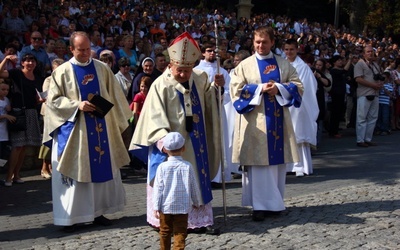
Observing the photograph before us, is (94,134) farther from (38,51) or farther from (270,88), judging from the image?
(38,51)

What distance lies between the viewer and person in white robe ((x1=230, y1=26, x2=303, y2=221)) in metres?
7.32

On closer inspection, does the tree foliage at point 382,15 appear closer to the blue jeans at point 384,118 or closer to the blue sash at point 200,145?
the blue jeans at point 384,118

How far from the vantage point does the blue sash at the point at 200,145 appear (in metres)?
6.73

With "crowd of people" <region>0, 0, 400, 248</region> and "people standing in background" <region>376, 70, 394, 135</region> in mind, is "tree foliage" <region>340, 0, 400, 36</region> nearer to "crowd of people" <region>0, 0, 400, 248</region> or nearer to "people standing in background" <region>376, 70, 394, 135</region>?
"people standing in background" <region>376, 70, 394, 135</region>

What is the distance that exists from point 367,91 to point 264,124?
651 cm

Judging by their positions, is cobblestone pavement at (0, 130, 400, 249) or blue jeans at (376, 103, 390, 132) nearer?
cobblestone pavement at (0, 130, 400, 249)

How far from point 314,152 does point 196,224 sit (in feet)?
21.7

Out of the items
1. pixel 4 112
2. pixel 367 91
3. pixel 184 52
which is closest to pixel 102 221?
pixel 184 52

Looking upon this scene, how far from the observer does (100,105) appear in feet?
23.2

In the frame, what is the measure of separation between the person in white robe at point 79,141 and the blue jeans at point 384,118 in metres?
9.78

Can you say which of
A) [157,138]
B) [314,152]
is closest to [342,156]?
[314,152]

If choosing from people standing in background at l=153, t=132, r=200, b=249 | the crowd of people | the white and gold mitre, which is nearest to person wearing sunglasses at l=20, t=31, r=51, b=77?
the crowd of people

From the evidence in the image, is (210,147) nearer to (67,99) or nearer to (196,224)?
(196,224)

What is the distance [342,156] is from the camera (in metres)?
12.4
